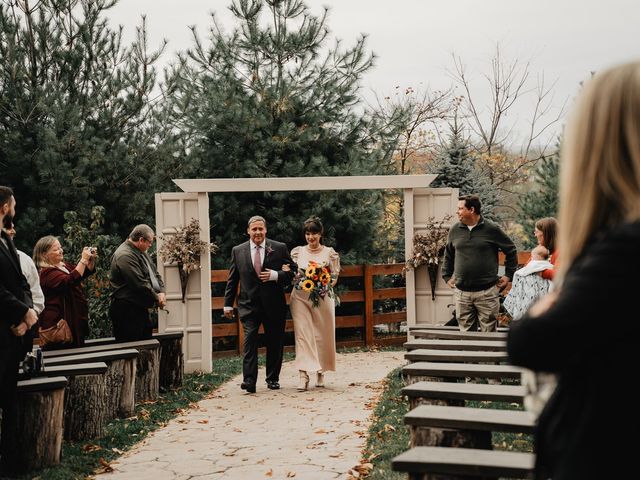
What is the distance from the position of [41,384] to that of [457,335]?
14.1 ft

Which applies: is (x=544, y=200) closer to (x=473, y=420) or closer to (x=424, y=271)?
(x=424, y=271)

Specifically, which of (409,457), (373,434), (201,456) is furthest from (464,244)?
(409,457)

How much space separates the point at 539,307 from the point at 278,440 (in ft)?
17.4

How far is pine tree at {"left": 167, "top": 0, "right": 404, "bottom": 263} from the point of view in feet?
48.3

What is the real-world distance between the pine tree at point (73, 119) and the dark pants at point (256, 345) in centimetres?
380

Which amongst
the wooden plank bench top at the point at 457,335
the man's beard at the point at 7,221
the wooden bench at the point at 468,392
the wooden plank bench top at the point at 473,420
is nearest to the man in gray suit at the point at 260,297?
the wooden plank bench top at the point at 457,335

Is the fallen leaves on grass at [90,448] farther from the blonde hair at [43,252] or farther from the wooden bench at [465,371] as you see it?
the wooden bench at [465,371]

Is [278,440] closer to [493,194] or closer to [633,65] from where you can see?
[633,65]

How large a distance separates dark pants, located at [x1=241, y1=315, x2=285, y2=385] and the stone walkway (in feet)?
0.77

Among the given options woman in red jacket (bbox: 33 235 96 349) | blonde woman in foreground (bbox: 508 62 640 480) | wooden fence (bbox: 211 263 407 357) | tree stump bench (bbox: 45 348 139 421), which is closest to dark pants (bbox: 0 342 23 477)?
tree stump bench (bbox: 45 348 139 421)

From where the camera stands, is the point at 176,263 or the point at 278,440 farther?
the point at 176,263

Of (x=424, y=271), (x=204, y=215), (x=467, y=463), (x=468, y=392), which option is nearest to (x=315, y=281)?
(x=204, y=215)

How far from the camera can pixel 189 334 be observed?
38.0 feet

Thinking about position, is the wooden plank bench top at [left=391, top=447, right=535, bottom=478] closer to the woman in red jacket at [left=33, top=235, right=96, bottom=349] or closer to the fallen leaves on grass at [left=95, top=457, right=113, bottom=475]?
the fallen leaves on grass at [left=95, top=457, right=113, bottom=475]
